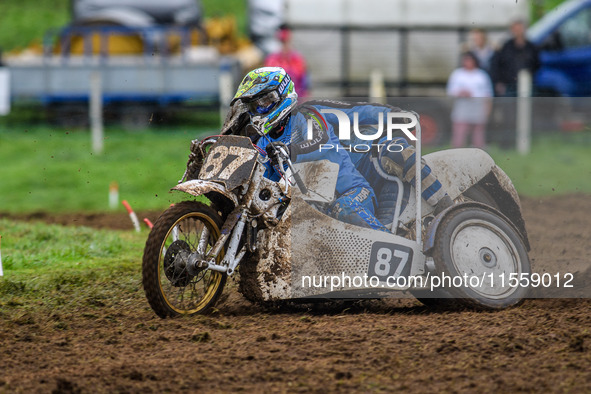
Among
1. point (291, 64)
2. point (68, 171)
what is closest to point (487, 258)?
point (291, 64)

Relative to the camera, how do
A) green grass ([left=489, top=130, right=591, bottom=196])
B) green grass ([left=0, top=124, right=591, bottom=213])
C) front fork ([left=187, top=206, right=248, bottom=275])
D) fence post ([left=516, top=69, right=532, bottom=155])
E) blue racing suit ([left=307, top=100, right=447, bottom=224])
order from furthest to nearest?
green grass ([left=0, top=124, right=591, bottom=213]) < fence post ([left=516, top=69, right=532, bottom=155]) < green grass ([left=489, top=130, right=591, bottom=196]) < blue racing suit ([left=307, top=100, right=447, bottom=224]) < front fork ([left=187, top=206, right=248, bottom=275])

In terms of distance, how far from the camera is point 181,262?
20.6 feet

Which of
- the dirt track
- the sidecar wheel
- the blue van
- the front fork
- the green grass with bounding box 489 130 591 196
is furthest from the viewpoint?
the blue van

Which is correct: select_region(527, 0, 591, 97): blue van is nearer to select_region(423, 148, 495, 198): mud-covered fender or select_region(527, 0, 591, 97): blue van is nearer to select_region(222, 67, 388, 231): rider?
select_region(423, 148, 495, 198): mud-covered fender

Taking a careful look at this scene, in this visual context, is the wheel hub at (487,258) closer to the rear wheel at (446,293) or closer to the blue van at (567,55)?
the rear wheel at (446,293)

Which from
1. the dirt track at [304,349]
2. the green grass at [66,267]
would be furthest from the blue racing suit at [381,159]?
the green grass at [66,267]

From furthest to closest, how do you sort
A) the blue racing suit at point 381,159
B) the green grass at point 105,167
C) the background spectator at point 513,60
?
1. the background spectator at point 513,60
2. the green grass at point 105,167
3. the blue racing suit at point 381,159

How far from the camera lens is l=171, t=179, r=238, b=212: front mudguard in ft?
20.3

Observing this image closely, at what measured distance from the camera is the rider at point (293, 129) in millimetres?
6590

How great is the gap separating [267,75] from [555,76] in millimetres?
13349

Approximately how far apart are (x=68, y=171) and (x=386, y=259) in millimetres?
11176

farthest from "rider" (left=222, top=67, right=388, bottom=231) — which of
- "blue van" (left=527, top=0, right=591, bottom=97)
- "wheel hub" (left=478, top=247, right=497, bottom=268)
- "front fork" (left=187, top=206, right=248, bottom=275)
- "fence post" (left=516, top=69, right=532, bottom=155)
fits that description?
"blue van" (left=527, top=0, right=591, bottom=97)

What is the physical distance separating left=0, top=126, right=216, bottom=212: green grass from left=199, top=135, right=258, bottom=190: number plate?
5.92m

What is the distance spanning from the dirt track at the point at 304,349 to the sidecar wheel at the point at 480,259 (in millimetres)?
166
